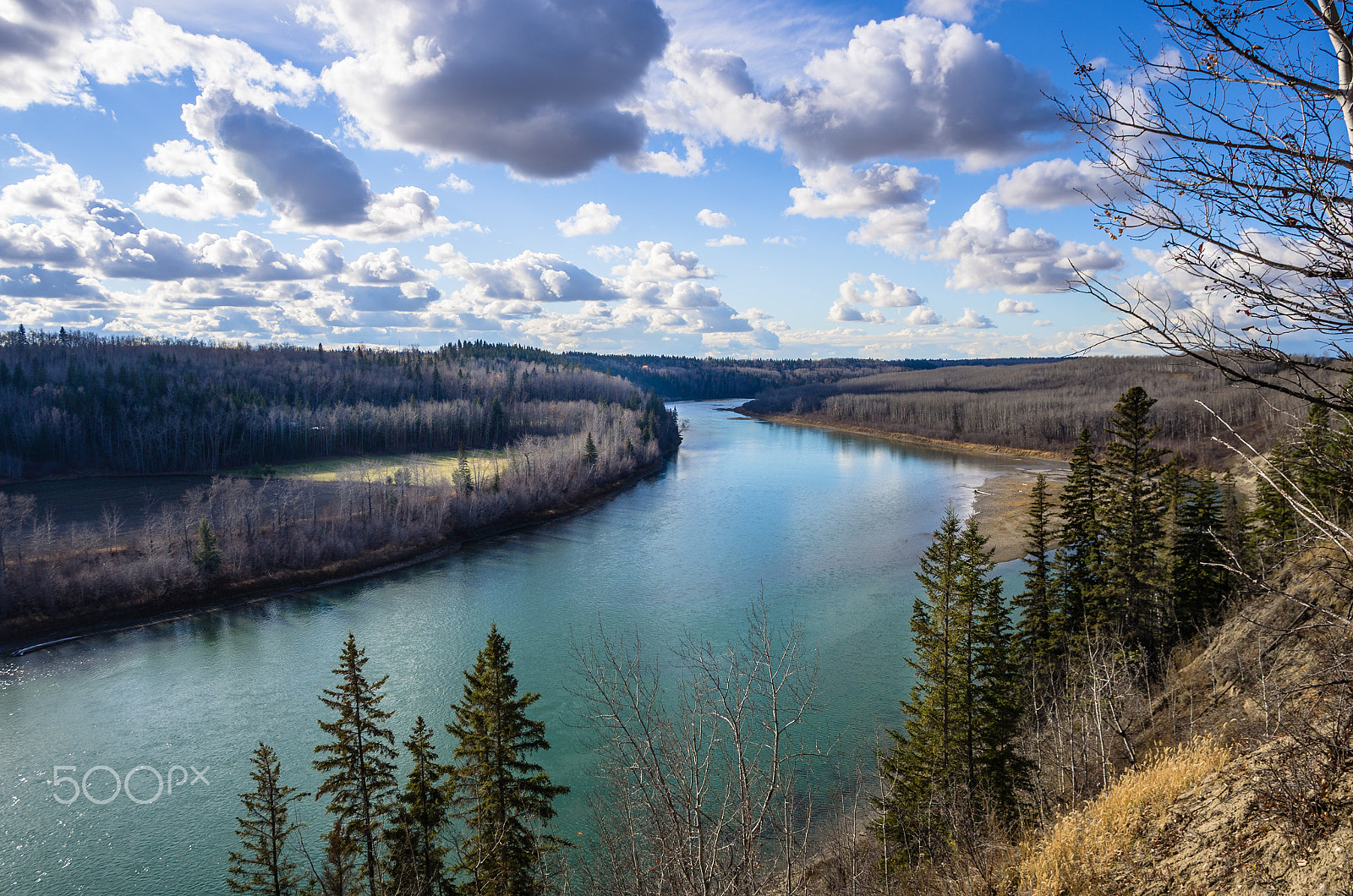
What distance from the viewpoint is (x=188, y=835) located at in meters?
16.4

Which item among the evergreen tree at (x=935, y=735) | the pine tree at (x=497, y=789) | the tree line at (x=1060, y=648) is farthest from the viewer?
the evergreen tree at (x=935, y=735)

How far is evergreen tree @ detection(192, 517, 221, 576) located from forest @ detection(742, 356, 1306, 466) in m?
→ 60.1

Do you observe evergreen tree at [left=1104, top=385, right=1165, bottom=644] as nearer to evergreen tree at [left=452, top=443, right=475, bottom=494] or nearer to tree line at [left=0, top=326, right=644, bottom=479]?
evergreen tree at [left=452, top=443, right=475, bottom=494]

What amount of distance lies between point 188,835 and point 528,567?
877 inches

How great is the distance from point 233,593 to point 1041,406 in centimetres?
9484

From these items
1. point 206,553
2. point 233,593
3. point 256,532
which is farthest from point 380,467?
point 233,593

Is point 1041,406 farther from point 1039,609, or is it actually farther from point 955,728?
point 955,728

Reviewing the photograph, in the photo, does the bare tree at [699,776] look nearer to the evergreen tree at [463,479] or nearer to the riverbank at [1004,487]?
the riverbank at [1004,487]

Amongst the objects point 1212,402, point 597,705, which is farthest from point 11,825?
point 1212,402

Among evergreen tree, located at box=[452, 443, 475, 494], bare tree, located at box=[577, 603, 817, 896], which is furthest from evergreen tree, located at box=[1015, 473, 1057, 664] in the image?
evergreen tree, located at box=[452, 443, 475, 494]

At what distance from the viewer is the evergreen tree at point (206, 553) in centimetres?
3459

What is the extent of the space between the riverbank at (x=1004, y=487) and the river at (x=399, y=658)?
2727mm

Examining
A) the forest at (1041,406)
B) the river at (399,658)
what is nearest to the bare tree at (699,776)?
the river at (399,658)

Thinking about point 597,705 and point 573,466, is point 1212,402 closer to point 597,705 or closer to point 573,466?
point 573,466
